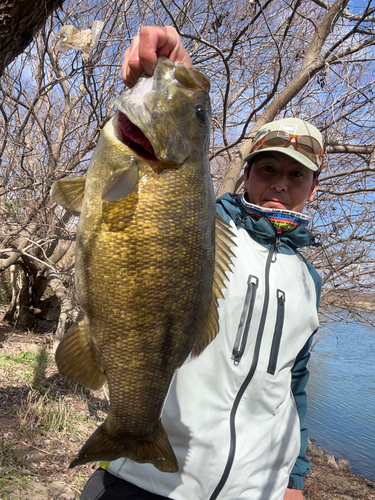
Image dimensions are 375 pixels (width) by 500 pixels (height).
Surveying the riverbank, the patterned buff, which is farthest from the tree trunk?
the riverbank

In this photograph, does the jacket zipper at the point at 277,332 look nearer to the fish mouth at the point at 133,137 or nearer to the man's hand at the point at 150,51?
the fish mouth at the point at 133,137

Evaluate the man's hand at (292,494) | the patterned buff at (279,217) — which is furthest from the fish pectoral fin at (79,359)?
the man's hand at (292,494)

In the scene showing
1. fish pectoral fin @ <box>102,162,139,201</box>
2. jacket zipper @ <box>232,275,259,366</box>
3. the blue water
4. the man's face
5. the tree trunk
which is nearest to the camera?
fish pectoral fin @ <box>102,162,139,201</box>

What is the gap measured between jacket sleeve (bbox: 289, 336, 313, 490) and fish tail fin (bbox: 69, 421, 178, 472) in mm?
999

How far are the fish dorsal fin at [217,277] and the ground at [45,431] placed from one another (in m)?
1.58

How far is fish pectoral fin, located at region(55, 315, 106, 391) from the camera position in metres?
1.33

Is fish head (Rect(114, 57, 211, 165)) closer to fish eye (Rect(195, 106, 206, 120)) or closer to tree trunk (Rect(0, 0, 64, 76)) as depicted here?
fish eye (Rect(195, 106, 206, 120))

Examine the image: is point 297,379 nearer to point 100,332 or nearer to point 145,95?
point 100,332

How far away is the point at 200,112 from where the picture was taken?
57.7 inches

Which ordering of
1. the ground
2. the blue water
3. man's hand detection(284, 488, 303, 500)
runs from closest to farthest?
man's hand detection(284, 488, 303, 500), the ground, the blue water

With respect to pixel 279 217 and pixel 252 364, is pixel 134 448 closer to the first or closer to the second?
pixel 252 364

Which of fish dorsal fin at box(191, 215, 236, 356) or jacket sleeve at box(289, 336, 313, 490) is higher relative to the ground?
fish dorsal fin at box(191, 215, 236, 356)

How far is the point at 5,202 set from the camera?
6.12m

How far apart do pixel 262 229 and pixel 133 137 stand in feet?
3.09
